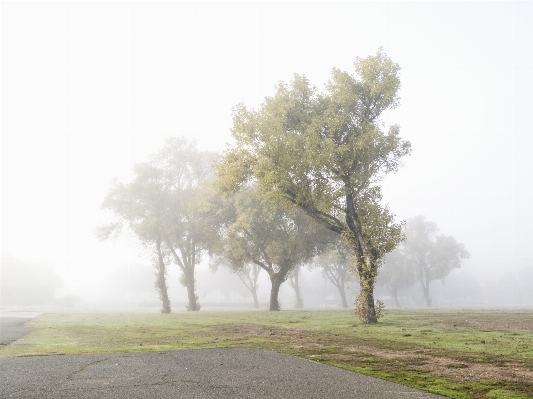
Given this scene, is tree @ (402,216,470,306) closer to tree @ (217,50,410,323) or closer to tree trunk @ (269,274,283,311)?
tree trunk @ (269,274,283,311)

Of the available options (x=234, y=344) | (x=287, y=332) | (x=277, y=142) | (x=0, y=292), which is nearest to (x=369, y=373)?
(x=234, y=344)

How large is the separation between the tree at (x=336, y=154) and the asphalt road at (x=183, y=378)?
47.6 ft

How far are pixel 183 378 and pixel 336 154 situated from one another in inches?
748

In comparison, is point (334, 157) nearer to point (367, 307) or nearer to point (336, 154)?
point (336, 154)

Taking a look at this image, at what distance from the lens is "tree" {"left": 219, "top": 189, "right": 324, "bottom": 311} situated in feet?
134

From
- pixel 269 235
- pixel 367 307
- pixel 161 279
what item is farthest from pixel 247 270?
pixel 367 307

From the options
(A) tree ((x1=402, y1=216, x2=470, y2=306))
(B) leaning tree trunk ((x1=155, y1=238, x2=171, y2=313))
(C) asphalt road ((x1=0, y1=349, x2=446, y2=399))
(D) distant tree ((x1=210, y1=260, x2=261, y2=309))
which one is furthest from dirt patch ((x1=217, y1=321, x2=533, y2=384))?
(A) tree ((x1=402, y1=216, x2=470, y2=306))

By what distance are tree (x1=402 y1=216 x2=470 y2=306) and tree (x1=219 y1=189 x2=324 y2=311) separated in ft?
170

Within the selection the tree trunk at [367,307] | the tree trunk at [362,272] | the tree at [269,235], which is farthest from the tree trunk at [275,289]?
the tree trunk at [367,307]

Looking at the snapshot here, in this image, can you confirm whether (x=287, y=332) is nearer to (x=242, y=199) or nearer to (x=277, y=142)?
(x=277, y=142)

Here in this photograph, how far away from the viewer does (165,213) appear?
4603 centimetres

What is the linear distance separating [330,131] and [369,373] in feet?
61.4

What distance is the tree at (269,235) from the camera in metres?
40.8

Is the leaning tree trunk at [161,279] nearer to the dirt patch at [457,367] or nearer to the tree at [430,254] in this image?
the dirt patch at [457,367]
